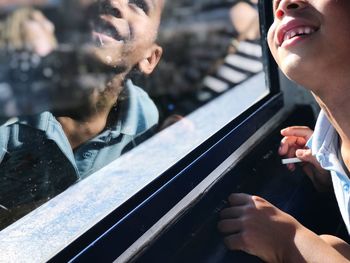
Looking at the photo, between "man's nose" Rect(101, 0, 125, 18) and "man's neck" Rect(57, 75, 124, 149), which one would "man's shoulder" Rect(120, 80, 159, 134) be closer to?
"man's neck" Rect(57, 75, 124, 149)

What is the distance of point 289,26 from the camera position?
854 mm

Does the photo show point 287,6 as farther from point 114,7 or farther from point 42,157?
point 42,157

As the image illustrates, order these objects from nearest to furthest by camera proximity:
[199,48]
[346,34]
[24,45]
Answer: [346,34] < [24,45] < [199,48]

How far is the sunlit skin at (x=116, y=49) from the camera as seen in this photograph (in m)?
0.92

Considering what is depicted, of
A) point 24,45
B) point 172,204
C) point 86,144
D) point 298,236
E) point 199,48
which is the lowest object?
point 199,48

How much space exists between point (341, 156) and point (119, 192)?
A: 488 millimetres

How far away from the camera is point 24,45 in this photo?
475 cm

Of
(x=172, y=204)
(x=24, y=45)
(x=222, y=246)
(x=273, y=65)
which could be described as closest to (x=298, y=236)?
(x=222, y=246)

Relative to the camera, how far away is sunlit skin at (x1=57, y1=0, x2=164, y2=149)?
0.92 m

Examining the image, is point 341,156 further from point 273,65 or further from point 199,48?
point 199,48

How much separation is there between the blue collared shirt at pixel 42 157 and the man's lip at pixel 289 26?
34 cm

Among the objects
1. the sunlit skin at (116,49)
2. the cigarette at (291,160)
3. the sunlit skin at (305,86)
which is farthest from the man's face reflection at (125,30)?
the cigarette at (291,160)

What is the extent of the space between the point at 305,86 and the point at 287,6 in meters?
0.16

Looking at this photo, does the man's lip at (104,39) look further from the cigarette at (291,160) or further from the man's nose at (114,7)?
the cigarette at (291,160)
